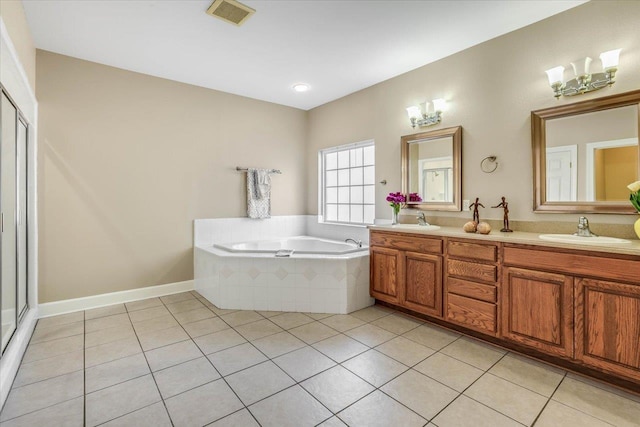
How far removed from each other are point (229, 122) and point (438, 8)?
2.77m

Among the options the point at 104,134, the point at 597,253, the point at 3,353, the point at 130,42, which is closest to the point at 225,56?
the point at 130,42

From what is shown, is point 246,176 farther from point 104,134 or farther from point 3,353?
point 3,353

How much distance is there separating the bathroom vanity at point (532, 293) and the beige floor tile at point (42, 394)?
2493mm

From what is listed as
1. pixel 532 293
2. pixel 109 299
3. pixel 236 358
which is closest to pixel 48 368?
pixel 236 358

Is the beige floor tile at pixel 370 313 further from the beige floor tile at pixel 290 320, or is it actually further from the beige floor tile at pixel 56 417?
the beige floor tile at pixel 56 417

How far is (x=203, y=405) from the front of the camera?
5.60 feet

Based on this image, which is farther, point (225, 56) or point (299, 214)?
point (299, 214)

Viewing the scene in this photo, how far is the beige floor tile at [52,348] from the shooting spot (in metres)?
2.23

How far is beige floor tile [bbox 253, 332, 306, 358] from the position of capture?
2.30m

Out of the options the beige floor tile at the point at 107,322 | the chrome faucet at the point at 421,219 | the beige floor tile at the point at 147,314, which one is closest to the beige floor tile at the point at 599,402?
the chrome faucet at the point at 421,219

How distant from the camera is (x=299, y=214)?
15.9 ft

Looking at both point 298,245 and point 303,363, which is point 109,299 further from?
point 303,363

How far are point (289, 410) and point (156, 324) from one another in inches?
69.1

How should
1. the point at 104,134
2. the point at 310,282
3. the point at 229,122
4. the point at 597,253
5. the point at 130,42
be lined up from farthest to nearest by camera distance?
the point at 229,122, the point at 104,134, the point at 310,282, the point at 130,42, the point at 597,253
